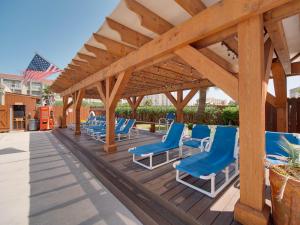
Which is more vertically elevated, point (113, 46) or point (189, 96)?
Answer: point (113, 46)

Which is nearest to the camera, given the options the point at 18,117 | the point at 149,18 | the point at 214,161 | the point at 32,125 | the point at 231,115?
the point at 149,18

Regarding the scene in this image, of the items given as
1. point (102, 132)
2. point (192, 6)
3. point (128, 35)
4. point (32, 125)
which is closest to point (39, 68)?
point (32, 125)

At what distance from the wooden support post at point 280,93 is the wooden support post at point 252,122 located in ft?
10.1

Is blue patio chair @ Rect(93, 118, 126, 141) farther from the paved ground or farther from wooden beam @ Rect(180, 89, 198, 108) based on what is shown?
wooden beam @ Rect(180, 89, 198, 108)

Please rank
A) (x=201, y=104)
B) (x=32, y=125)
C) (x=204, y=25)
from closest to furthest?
(x=204, y=25), (x=201, y=104), (x=32, y=125)

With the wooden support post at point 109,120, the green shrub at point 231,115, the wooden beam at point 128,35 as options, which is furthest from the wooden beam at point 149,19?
the green shrub at point 231,115

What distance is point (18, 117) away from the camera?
1199 cm

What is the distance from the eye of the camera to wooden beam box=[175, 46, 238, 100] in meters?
1.83

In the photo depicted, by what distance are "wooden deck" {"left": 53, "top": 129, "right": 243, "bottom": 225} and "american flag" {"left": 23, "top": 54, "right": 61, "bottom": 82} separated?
9.48 meters

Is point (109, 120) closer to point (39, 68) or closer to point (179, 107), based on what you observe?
point (179, 107)

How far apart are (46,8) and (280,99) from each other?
32.6 feet

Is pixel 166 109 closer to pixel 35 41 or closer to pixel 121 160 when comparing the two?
Result: pixel 121 160

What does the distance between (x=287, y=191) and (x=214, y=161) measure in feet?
4.25

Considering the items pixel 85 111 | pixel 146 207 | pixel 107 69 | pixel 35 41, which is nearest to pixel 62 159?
pixel 107 69
